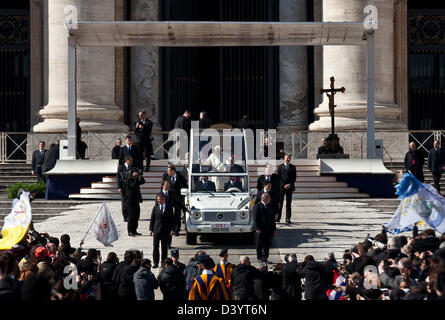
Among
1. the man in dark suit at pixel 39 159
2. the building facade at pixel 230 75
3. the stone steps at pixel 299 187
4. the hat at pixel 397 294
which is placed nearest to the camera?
the hat at pixel 397 294

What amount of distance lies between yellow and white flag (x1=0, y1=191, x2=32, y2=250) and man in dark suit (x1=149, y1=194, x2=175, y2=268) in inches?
163

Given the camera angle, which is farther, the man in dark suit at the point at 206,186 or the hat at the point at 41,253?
the man in dark suit at the point at 206,186

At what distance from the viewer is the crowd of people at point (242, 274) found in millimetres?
12375

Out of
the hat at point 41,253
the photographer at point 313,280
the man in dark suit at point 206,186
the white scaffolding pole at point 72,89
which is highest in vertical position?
the white scaffolding pole at point 72,89

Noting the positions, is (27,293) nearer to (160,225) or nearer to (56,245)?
(56,245)

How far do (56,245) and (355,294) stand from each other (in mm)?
6203

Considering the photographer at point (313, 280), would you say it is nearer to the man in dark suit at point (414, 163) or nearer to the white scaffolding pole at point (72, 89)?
the white scaffolding pole at point (72, 89)

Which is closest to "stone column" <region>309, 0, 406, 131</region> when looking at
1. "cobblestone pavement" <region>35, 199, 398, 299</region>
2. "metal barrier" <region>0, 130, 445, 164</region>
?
"metal barrier" <region>0, 130, 445, 164</region>

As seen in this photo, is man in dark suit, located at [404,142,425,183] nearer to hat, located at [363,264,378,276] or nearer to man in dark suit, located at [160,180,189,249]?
man in dark suit, located at [160,180,189,249]

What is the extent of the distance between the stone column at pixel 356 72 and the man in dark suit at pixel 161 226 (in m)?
12.8

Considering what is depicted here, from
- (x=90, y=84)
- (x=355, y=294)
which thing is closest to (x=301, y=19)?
(x=90, y=84)

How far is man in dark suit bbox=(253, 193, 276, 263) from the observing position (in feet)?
60.9

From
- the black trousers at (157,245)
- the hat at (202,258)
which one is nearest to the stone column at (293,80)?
the black trousers at (157,245)

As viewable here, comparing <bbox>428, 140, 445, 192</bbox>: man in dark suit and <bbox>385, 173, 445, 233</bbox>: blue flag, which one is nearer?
<bbox>385, 173, 445, 233</bbox>: blue flag
